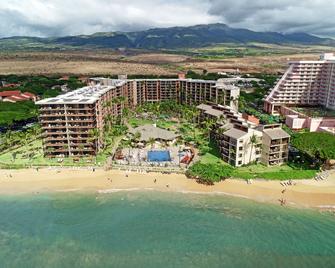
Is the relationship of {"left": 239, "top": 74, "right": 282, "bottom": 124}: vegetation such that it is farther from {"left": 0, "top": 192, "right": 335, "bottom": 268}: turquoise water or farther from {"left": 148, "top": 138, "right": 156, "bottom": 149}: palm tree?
{"left": 0, "top": 192, "right": 335, "bottom": 268}: turquoise water

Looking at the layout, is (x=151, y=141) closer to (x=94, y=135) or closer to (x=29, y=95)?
(x=94, y=135)

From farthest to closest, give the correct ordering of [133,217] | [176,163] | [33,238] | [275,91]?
[275,91] → [176,163] → [133,217] → [33,238]

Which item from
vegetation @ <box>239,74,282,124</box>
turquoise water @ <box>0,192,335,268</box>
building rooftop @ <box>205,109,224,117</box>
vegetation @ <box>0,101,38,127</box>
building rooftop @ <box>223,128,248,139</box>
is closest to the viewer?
turquoise water @ <box>0,192,335,268</box>

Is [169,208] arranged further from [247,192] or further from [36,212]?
[36,212]

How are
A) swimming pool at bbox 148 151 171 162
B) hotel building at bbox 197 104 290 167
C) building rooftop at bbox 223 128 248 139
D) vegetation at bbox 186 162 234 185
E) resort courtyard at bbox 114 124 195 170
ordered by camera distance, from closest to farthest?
vegetation at bbox 186 162 234 185
hotel building at bbox 197 104 290 167
building rooftop at bbox 223 128 248 139
resort courtyard at bbox 114 124 195 170
swimming pool at bbox 148 151 171 162

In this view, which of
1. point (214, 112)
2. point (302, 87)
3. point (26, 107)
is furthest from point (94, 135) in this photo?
point (302, 87)

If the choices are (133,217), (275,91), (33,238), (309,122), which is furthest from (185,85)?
(33,238)

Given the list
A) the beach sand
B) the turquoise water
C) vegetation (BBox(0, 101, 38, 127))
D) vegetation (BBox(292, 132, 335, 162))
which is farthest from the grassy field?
vegetation (BBox(0, 101, 38, 127))
